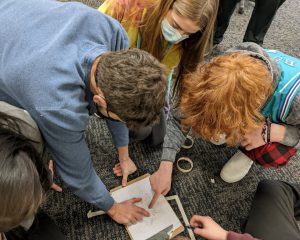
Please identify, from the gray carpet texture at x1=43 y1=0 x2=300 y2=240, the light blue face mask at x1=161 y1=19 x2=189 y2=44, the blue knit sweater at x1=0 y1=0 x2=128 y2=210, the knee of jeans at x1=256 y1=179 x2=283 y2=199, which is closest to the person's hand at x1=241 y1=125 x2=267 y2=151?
the knee of jeans at x1=256 y1=179 x2=283 y2=199

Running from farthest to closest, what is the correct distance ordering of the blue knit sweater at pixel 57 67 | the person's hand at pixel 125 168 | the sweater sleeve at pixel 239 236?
1. the person's hand at pixel 125 168
2. the sweater sleeve at pixel 239 236
3. the blue knit sweater at pixel 57 67

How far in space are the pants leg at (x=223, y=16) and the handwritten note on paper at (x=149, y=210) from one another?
3.08ft

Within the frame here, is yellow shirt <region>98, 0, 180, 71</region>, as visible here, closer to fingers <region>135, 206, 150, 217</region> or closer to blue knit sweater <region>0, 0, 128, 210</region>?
blue knit sweater <region>0, 0, 128, 210</region>

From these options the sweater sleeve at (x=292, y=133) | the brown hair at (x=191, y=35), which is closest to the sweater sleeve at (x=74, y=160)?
the brown hair at (x=191, y=35)

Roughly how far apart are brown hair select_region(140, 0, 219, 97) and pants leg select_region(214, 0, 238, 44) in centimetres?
52

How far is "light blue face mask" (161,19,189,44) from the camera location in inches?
40.0

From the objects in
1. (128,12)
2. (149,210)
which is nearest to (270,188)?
(149,210)

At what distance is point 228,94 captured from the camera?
2.56ft

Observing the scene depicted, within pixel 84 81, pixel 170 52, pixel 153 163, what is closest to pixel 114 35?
pixel 84 81

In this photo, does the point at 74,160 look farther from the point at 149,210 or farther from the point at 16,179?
the point at 149,210

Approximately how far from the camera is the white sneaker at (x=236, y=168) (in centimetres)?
119

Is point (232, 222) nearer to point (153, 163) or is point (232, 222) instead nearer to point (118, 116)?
point (153, 163)

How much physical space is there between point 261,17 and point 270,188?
88 centimetres

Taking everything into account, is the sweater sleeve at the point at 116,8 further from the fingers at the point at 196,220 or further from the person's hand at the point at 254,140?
the fingers at the point at 196,220
